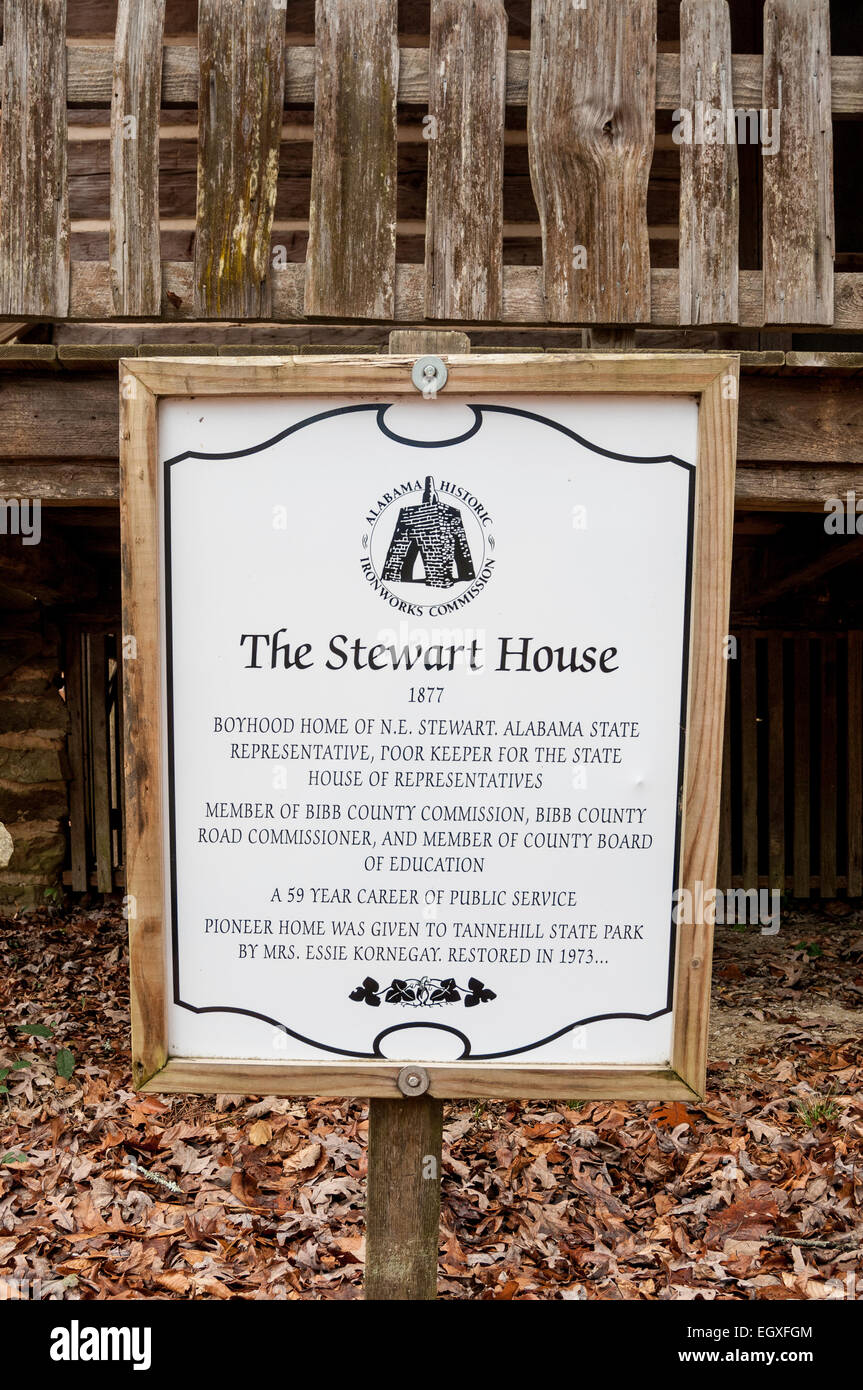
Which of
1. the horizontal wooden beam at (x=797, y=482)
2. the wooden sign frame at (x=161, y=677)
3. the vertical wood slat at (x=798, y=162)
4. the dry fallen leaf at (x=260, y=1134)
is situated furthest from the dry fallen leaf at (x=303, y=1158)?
the vertical wood slat at (x=798, y=162)

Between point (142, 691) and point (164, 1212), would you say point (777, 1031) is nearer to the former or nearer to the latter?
point (164, 1212)

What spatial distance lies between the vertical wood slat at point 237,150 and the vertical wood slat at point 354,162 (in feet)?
Answer: 0.46

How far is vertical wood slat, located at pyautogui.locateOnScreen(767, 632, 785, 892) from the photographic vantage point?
7.50 meters

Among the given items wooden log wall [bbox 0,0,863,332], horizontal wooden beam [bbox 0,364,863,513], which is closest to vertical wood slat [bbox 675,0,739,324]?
wooden log wall [bbox 0,0,863,332]

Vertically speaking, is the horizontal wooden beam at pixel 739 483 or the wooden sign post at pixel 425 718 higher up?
the horizontal wooden beam at pixel 739 483

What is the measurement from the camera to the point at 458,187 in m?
3.08

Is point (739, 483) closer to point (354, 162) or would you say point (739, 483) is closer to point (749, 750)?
point (354, 162)

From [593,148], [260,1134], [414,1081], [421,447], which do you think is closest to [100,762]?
[260,1134]

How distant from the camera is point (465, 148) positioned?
121 inches

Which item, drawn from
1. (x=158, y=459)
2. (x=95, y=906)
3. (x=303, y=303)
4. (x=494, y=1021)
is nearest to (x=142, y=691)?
(x=158, y=459)

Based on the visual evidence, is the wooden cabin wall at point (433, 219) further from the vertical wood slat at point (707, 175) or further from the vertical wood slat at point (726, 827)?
the vertical wood slat at point (726, 827)

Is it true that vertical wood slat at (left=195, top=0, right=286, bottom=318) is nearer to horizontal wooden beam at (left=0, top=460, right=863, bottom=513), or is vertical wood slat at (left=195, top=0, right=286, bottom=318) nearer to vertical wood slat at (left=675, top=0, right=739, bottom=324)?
horizontal wooden beam at (left=0, top=460, right=863, bottom=513)

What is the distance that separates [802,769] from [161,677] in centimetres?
659

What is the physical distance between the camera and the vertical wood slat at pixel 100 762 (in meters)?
7.24
